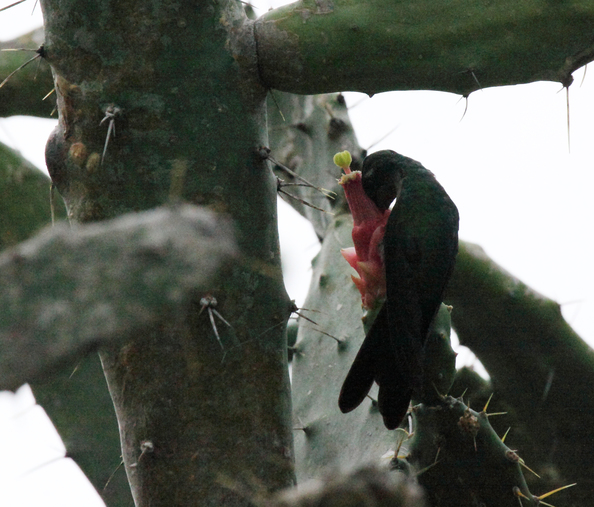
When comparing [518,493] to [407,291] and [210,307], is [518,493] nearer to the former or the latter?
[407,291]

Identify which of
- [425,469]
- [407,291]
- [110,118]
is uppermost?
[110,118]

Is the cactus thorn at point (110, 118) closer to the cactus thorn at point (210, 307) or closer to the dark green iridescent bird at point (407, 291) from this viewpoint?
the cactus thorn at point (210, 307)

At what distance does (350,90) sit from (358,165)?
0.76 meters

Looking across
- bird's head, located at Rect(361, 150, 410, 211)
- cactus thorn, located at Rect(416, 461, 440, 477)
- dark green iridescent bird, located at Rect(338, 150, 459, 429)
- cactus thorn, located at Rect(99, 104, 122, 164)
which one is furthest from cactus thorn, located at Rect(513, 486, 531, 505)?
cactus thorn, located at Rect(99, 104, 122, 164)

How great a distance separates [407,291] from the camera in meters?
1.02

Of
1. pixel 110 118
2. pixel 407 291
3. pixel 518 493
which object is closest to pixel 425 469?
pixel 518 493

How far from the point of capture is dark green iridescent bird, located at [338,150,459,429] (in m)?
1.01

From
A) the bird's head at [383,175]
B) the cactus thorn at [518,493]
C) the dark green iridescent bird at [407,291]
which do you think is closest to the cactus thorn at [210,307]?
the dark green iridescent bird at [407,291]

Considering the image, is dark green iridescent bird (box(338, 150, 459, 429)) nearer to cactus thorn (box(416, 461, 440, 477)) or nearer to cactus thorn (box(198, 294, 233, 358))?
cactus thorn (box(416, 461, 440, 477))

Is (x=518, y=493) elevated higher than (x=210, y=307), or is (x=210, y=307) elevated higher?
(x=210, y=307)

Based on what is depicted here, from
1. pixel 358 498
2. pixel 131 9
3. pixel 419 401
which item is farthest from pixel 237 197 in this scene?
pixel 358 498

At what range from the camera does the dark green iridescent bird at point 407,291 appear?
1013 millimetres

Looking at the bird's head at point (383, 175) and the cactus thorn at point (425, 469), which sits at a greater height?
the bird's head at point (383, 175)

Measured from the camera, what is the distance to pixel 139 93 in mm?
1067
